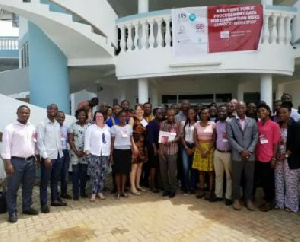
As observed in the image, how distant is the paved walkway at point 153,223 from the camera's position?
12.1 feet

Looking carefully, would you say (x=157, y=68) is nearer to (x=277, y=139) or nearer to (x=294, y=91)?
(x=277, y=139)

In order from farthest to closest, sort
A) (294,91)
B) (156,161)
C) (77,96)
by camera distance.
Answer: (77,96) < (294,91) < (156,161)

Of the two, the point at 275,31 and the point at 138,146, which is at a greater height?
the point at 275,31

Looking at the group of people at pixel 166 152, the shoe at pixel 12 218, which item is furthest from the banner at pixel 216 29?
the shoe at pixel 12 218

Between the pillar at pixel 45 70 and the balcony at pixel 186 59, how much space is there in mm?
1433

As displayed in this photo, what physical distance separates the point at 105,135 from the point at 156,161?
40.7 inches

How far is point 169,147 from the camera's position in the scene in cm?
516

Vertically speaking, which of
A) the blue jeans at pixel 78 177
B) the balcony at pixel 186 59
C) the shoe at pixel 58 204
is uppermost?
the balcony at pixel 186 59

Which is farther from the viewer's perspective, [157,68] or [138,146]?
[157,68]

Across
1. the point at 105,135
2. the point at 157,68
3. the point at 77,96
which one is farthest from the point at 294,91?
the point at 77,96

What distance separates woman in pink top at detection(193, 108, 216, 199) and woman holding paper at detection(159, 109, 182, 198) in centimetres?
34

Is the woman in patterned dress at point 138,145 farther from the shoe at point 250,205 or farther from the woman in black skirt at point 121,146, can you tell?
the shoe at point 250,205

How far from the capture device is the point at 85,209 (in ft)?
15.5

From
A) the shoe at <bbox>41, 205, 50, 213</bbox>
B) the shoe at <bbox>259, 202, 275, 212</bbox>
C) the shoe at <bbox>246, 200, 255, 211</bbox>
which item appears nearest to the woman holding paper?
the shoe at <bbox>246, 200, 255, 211</bbox>
